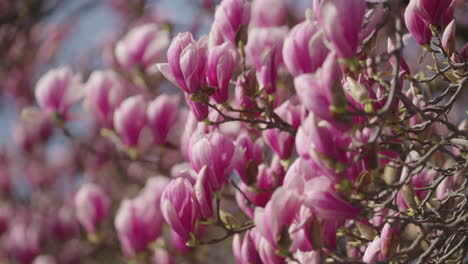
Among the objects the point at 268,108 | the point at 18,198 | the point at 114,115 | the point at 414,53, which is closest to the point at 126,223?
the point at 114,115

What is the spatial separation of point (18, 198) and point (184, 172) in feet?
9.28

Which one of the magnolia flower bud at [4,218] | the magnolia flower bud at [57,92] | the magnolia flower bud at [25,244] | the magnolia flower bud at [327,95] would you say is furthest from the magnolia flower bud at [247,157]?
the magnolia flower bud at [4,218]

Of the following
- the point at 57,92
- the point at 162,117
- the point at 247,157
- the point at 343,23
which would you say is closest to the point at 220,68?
the point at 247,157

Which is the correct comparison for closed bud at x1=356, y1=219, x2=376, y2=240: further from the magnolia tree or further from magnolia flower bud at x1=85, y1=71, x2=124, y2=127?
magnolia flower bud at x1=85, y1=71, x2=124, y2=127

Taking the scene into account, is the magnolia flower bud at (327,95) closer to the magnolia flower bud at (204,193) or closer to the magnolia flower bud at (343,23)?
the magnolia flower bud at (343,23)

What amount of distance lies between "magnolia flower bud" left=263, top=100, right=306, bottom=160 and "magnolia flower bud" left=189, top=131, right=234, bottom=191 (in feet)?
0.41

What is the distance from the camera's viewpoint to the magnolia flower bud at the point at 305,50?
806 mm

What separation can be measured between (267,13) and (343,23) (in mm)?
938

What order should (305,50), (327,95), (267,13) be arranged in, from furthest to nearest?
(267,13), (305,50), (327,95)

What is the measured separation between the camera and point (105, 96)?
1.65 metres

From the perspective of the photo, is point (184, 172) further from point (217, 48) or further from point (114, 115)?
point (114, 115)

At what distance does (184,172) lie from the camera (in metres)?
1.01

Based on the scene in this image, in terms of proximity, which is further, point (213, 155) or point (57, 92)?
point (57, 92)

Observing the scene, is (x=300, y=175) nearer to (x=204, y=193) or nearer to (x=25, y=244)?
(x=204, y=193)
